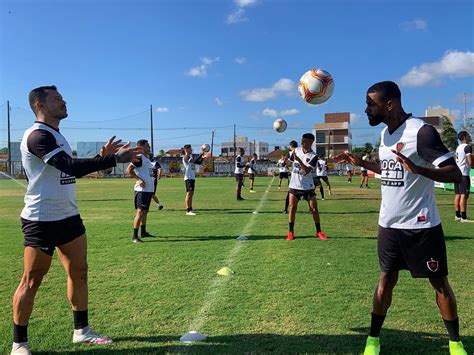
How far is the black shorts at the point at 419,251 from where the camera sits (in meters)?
3.35

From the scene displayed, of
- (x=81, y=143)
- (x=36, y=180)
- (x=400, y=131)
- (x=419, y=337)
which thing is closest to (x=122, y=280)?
(x=36, y=180)

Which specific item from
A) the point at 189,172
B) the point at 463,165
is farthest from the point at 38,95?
the point at 463,165

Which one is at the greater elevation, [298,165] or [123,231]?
[298,165]

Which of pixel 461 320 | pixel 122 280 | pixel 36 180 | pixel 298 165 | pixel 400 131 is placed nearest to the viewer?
pixel 400 131

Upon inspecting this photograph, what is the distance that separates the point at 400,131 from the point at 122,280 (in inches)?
166

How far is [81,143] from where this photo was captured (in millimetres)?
62094

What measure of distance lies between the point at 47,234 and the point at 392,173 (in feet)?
9.77

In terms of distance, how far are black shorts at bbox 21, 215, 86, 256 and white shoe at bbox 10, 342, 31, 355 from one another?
779 mm

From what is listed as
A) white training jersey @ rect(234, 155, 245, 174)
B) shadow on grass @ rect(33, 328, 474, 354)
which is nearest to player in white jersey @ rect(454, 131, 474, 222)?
shadow on grass @ rect(33, 328, 474, 354)

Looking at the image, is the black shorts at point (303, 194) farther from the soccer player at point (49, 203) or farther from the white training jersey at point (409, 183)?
the soccer player at point (49, 203)

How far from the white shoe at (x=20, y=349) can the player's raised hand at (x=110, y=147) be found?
1.73 m

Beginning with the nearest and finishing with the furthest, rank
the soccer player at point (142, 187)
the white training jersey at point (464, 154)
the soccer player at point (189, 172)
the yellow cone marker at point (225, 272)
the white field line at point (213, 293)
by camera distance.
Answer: the white field line at point (213, 293), the yellow cone marker at point (225, 272), the soccer player at point (142, 187), the white training jersey at point (464, 154), the soccer player at point (189, 172)

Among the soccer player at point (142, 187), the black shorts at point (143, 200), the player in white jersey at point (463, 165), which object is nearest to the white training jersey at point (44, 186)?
the soccer player at point (142, 187)

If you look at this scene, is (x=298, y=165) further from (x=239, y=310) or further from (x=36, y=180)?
(x=36, y=180)
